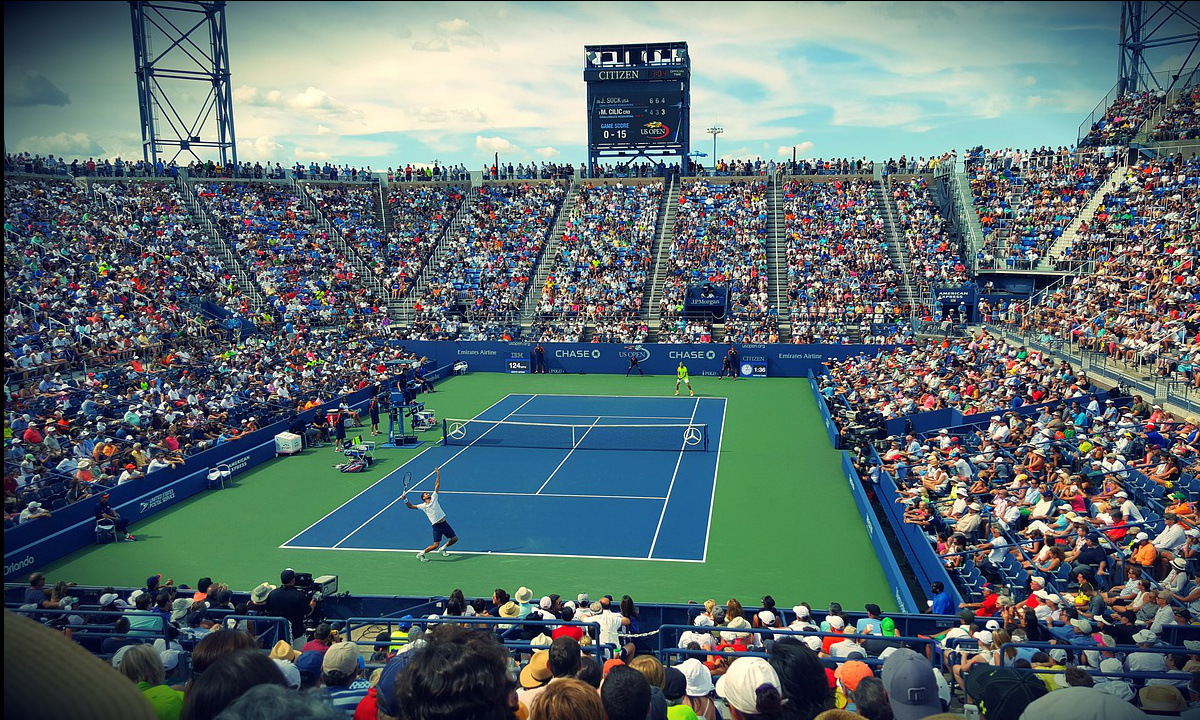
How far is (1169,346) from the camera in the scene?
22.3m

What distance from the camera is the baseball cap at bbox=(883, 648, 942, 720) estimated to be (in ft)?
18.2

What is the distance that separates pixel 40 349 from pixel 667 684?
92.4 feet

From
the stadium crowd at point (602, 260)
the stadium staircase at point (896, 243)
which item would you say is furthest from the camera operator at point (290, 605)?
the stadium staircase at point (896, 243)

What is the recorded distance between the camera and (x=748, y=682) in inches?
212

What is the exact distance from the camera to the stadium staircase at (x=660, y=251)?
44.3m

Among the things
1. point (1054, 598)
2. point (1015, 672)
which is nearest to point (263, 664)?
point (1015, 672)

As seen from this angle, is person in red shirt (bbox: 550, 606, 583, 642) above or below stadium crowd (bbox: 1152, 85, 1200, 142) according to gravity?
below

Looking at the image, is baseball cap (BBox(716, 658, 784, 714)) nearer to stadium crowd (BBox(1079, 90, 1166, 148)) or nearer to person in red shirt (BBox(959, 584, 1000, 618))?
person in red shirt (BBox(959, 584, 1000, 618))

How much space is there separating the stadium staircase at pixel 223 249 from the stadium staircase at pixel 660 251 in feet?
65.1

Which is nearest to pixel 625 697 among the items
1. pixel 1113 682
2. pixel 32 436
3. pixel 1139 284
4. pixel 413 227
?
pixel 1113 682

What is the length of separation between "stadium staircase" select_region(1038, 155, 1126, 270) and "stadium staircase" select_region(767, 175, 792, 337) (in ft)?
39.6

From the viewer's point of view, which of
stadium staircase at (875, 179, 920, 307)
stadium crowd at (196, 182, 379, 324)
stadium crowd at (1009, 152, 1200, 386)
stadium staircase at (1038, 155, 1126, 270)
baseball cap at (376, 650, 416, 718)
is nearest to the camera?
baseball cap at (376, 650, 416, 718)

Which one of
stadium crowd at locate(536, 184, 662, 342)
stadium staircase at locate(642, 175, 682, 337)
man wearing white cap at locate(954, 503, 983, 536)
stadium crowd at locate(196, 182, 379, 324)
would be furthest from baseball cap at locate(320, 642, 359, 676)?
stadium staircase at locate(642, 175, 682, 337)

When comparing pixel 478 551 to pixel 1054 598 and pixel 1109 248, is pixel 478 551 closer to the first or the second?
pixel 1054 598
